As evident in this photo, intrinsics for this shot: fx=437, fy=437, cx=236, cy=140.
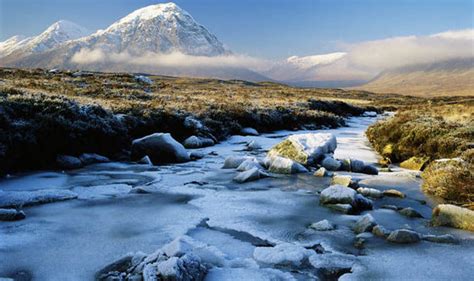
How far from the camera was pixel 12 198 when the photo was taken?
28.8 feet

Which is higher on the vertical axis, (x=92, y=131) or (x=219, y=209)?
(x=92, y=131)

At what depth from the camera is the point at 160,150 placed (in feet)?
48.4

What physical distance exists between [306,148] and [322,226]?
6795mm

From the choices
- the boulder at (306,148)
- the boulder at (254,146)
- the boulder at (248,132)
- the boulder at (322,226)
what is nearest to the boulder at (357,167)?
the boulder at (306,148)

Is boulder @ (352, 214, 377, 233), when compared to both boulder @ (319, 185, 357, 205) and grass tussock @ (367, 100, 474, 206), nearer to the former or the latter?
boulder @ (319, 185, 357, 205)

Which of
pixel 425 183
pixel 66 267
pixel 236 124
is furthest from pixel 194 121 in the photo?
pixel 66 267

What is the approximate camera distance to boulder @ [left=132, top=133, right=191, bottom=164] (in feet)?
48.0

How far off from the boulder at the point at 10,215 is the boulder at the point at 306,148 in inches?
315

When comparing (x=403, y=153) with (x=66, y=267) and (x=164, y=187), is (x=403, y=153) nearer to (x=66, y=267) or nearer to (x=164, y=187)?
(x=164, y=187)

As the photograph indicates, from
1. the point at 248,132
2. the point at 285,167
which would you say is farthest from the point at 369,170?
the point at 248,132

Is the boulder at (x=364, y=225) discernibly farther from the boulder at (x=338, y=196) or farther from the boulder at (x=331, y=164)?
the boulder at (x=331, y=164)

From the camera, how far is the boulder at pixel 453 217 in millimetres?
7320

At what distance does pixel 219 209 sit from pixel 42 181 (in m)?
5.23

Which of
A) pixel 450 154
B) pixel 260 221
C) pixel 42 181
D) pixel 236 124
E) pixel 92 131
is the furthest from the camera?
pixel 236 124
